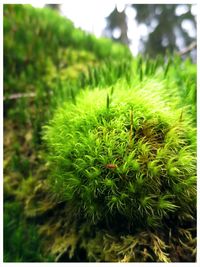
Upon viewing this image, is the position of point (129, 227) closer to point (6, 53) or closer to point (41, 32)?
point (6, 53)

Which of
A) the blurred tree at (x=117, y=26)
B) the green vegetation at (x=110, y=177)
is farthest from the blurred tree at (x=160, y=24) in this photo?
the green vegetation at (x=110, y=177)

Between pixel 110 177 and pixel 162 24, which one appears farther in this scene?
pixel 162 24

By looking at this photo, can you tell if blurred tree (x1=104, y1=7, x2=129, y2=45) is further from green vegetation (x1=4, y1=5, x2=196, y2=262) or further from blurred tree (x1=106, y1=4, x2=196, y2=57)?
green vegetation (x1=4, y1=5, x2=196, y2=262)

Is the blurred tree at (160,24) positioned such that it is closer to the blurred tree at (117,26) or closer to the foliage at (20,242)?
the blurred tree at (117,26)

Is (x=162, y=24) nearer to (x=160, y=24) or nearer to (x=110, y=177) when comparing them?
(x=160, y=24)

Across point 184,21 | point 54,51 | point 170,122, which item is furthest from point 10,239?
point 184,21

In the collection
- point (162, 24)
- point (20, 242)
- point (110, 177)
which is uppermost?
point (162, 24)

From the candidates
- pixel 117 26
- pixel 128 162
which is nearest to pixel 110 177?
pixel 128 162
